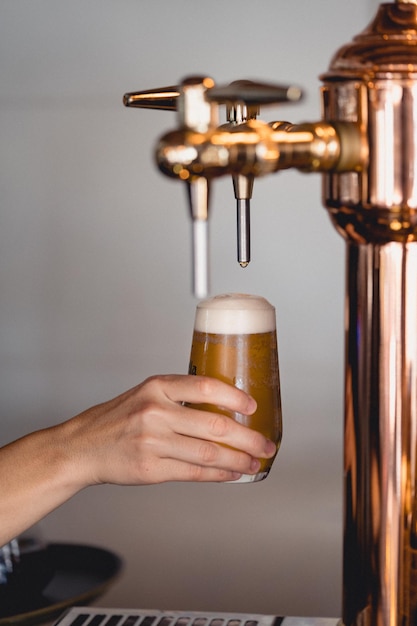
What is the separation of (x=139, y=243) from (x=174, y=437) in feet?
2.92

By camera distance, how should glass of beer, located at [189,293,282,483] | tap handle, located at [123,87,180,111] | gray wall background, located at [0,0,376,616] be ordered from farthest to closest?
gray wall background, located at [0,0,376,616] → glass of beer, located at [189,293,282,483] → tap handle, located at [123,87,180,111]

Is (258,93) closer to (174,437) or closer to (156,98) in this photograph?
(156,98)

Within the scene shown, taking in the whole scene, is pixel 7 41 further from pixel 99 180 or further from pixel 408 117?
pixel 408 117

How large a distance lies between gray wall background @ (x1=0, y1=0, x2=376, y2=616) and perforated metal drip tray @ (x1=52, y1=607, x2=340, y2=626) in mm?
644

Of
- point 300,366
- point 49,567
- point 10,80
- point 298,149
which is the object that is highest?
point 10,80

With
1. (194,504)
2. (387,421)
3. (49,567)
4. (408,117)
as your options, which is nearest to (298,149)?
(408,117)

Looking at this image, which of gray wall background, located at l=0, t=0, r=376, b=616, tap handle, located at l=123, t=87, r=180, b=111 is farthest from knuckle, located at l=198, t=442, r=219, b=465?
gray wall background, located at l=0, t=0, r=376, b=616

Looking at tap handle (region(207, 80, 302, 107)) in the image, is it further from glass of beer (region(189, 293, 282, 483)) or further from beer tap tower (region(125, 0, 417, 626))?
glass of beer (region(189, 293, 282, 483))

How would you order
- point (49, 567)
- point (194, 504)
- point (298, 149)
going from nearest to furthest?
point (298, 149) → point (49, 567) → point (194, 504)

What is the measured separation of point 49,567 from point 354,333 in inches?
31.3

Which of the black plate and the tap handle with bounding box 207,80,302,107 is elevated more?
the tap handle with bounding box 207,80,302,107

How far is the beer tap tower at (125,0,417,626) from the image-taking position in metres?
0.52

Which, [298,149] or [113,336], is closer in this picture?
[298,149]

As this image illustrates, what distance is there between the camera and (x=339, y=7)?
5.15 feet
